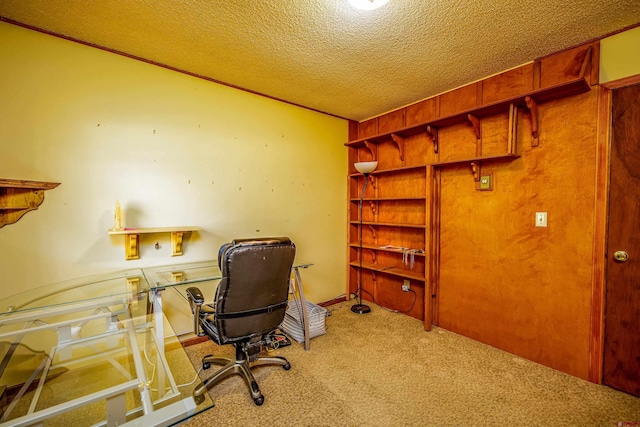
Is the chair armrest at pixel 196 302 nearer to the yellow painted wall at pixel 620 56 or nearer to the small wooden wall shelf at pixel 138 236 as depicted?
the small wooden wall shelf at pixel 138 236

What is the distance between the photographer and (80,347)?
1852 millimetres

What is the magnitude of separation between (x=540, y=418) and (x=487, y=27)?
245 cm

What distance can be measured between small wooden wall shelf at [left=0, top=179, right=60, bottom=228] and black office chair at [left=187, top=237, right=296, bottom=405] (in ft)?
4.02

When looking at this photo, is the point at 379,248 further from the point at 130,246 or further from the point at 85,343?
the point at 85,343

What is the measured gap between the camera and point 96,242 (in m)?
2.09

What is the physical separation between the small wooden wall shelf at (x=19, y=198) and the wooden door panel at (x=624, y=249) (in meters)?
3.87

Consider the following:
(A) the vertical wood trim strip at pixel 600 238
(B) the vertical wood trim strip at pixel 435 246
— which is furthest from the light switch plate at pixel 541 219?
Answer: (B) the vertical wood trim strip at pixel 435 246

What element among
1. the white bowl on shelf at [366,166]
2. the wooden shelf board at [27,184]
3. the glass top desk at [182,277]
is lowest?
the glass top desk at [182,277]

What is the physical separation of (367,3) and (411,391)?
2.43 metres

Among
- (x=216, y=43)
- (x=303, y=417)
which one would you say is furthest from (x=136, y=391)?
(x=216, y=43)

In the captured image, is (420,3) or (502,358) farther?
(502,358)

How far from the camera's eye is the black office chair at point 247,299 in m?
1.66

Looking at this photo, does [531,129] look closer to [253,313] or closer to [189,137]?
[253,313]

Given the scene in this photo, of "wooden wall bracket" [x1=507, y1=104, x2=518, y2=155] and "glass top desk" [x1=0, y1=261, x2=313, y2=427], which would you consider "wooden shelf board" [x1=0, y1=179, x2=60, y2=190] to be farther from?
"wooden wall bracket" [x1=507, y1=104, x2=518, y2=155]
